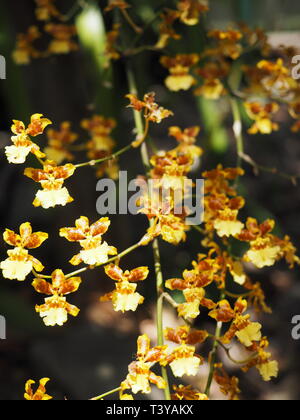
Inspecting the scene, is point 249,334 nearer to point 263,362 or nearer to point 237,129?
point 263,362

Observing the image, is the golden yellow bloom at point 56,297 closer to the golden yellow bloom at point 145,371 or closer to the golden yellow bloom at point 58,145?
the golden yellow bloom at point 145,371

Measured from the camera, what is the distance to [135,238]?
1.96 meters

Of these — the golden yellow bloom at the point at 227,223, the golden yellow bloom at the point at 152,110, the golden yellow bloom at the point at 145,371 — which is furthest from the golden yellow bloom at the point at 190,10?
the golden yellow bloom at the point at 145,371

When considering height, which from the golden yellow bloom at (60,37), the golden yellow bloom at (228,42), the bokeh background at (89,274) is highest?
the golden yellow bloom at (60,37)

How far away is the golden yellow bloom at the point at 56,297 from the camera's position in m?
0.78

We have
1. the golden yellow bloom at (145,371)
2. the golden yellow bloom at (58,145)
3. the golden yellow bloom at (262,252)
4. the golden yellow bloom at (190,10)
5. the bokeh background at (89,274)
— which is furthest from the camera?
the bokeh background at (89,274)

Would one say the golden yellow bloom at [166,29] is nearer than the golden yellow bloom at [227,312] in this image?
No

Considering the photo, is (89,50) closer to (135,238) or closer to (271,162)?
(135,238)

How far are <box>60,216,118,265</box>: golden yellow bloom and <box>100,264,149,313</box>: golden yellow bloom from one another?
1.3 inches

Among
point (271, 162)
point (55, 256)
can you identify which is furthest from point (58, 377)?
point (271, 162)

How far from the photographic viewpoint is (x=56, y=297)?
79 cm

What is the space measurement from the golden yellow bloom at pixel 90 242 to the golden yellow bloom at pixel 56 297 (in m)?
0.03

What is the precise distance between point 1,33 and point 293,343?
4.07 feet

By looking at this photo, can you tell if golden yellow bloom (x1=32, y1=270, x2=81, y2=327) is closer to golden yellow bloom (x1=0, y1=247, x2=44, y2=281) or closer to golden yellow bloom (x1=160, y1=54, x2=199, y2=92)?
golden yellow bloom (x1=0, y1=247, x2=44, y2=281)
